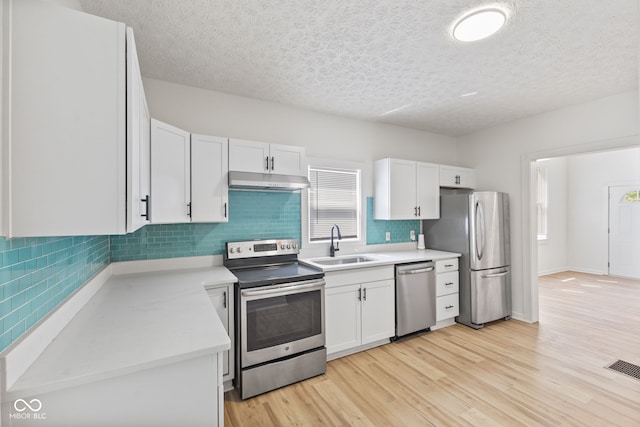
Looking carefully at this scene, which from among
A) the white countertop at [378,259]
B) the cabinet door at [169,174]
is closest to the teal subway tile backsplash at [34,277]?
the cabinet door at [169,174]

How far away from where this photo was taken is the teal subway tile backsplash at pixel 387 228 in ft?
12.7

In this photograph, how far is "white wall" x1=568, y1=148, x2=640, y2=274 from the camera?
597 cm

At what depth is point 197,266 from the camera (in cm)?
275

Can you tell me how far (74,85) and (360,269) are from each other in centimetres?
257

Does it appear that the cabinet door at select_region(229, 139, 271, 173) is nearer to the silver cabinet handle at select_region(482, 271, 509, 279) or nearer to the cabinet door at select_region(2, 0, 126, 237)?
the cabinet door at select_region(2, 0, 126, 237)

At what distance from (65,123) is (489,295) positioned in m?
4.31

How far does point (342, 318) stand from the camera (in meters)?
2.89

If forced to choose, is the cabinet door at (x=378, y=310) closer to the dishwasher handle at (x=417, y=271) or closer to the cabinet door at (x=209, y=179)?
the dishwasher handle at (x=417, y=271)

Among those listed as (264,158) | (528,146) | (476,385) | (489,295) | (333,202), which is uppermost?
(528,146)

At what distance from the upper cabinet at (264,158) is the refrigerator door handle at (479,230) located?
233 cm

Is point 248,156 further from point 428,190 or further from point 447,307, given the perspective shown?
point 447,307

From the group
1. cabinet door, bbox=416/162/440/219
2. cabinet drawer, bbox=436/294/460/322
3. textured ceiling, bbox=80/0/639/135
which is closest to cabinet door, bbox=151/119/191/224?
textured ceiling, bbox=80/0/639/135

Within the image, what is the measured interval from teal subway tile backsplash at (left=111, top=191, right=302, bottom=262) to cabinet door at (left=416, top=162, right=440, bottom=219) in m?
1.73

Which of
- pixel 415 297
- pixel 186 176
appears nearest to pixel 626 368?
pixel 415 297
